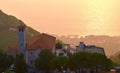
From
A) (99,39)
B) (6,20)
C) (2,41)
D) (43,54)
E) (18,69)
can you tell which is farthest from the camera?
(6,20)

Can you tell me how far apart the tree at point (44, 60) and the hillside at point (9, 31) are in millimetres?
28121

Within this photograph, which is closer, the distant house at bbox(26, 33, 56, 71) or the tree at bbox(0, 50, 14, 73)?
the tree at bbox(0, 50, 14, 73)

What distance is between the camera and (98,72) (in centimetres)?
3581

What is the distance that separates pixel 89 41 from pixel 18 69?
47.9 m

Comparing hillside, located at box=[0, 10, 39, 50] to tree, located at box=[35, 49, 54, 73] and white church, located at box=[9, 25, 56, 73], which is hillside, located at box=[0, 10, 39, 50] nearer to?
white church, located at box=[9, 25, 56, 73]

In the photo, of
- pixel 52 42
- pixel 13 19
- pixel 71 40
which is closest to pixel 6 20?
pixel 13 19

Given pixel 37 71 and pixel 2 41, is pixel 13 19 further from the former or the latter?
pixel 37 71

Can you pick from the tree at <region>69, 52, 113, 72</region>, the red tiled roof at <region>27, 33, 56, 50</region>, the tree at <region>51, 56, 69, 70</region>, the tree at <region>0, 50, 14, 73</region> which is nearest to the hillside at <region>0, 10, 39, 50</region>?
the red tiled roof at <region>27, 33, 56, 50</region>

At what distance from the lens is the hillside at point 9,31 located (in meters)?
71.9

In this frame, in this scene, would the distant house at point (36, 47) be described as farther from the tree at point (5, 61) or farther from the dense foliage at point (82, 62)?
the dense foliage at point (82, 62)

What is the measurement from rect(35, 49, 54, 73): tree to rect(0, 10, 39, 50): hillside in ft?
92.3

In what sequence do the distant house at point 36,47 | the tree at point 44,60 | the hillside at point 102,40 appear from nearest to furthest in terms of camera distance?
the tree at point 44,60
the distant house at point 36,47
the hillside at point 102,40

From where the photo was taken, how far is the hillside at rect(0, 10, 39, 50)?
236 ft

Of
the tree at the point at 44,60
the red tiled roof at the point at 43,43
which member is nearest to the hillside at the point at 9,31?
the red tiled roof at the point at 43,43
